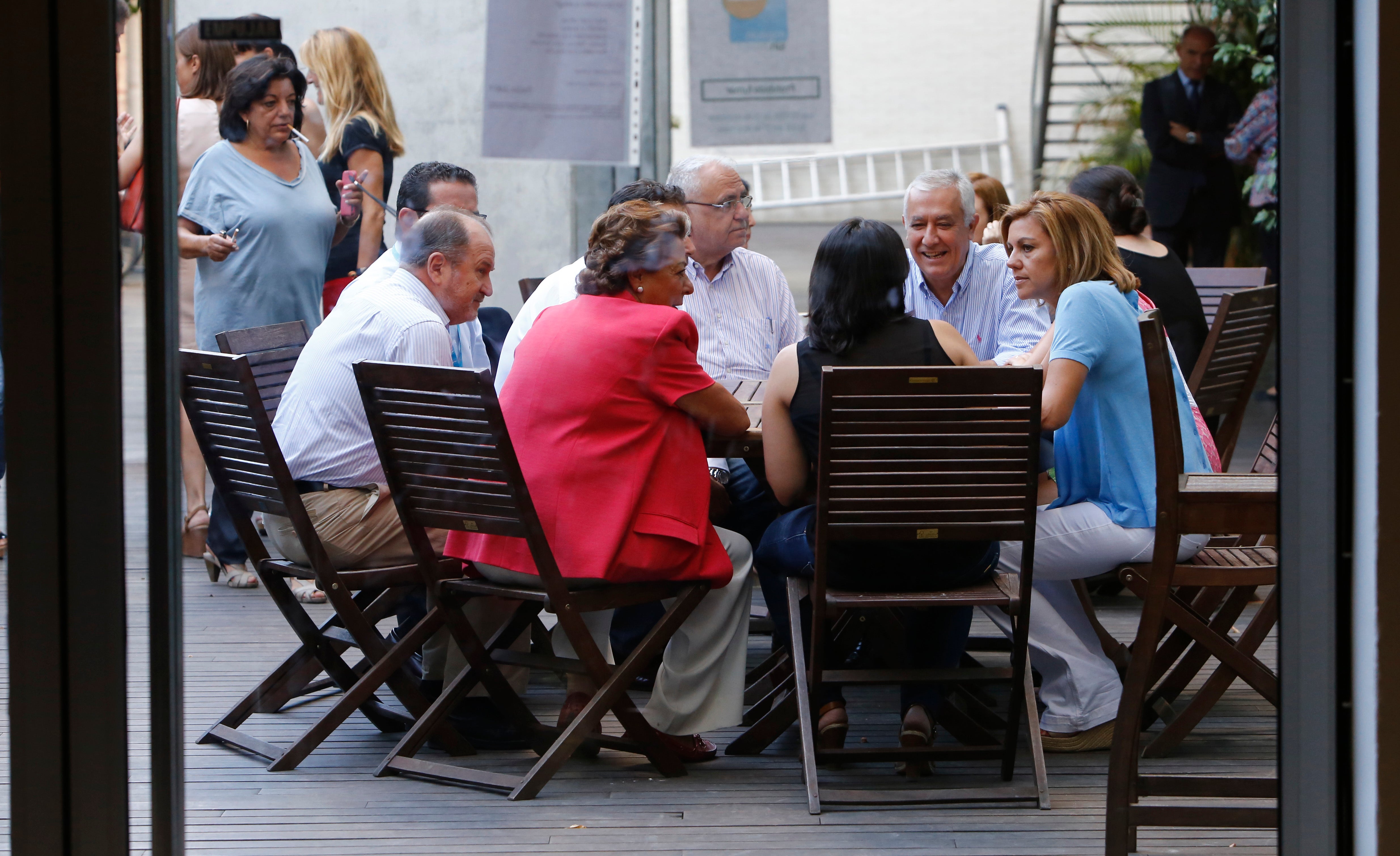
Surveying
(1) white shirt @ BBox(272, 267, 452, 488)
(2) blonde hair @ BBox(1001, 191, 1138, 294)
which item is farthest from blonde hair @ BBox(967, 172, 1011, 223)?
(1) white shirt @ BBox(272, 267, 452, 488)

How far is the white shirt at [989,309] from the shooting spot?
412 cm

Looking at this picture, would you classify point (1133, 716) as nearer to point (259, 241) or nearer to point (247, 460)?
point (247, 460)

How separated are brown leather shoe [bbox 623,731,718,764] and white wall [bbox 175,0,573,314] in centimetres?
116

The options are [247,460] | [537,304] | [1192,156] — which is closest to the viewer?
[247,460]

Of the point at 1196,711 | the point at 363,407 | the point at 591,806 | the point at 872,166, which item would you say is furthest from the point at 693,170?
the point at 1196,711

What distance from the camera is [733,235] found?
4.18m

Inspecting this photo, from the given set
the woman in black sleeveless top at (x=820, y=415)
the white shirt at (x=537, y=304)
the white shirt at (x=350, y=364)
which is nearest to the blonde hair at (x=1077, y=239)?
the woman in black sleeveless top at (x=820, y=415)

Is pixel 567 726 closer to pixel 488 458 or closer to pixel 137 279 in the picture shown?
pixel 488 458

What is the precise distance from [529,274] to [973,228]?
155 centimetres

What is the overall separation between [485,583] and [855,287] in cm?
104

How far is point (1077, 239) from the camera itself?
3418mm

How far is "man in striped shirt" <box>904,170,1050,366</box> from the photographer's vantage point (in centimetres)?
412

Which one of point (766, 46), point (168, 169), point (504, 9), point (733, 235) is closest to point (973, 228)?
point (733, 235)
